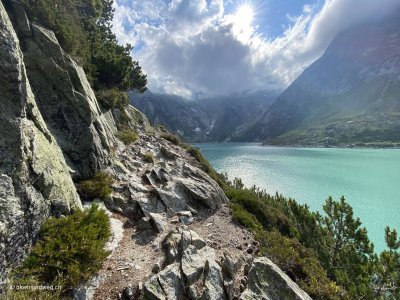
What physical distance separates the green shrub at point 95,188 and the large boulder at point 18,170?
3841 millimetres

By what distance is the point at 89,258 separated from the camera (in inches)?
363

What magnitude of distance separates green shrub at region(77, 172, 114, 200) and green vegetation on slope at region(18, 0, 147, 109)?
13659mm

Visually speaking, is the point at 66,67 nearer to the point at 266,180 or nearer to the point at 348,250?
the point at 348,250

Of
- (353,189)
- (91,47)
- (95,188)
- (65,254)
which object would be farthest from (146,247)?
(353,189)

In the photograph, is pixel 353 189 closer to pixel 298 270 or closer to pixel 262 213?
pixel 262 213

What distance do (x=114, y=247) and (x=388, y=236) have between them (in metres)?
17.0

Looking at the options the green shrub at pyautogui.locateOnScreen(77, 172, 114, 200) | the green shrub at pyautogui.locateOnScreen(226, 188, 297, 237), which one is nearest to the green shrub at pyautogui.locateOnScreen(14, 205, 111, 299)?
the green shrub at pyautogui.locateOnScreen(77, 172, 114, 200)

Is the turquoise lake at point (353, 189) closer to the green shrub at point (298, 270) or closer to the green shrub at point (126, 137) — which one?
the green shrub at point (298, 270)

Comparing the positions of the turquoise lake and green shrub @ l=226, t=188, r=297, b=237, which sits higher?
green shrub @ l=226, t=188, r=297, b=237

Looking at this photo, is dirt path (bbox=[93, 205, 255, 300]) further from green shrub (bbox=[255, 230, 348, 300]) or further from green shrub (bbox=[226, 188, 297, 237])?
green shrub (bbox=[226, 188, 297, 237])

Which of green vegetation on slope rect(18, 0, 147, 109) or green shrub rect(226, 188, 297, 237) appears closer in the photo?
green vegetation on slope rect(18, 0, 147, 109)

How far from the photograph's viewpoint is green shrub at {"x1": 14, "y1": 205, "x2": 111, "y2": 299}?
26.5 feet

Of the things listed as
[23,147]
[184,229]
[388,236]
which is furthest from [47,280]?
[388,236]

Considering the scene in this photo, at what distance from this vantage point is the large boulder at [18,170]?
7.87 meters
